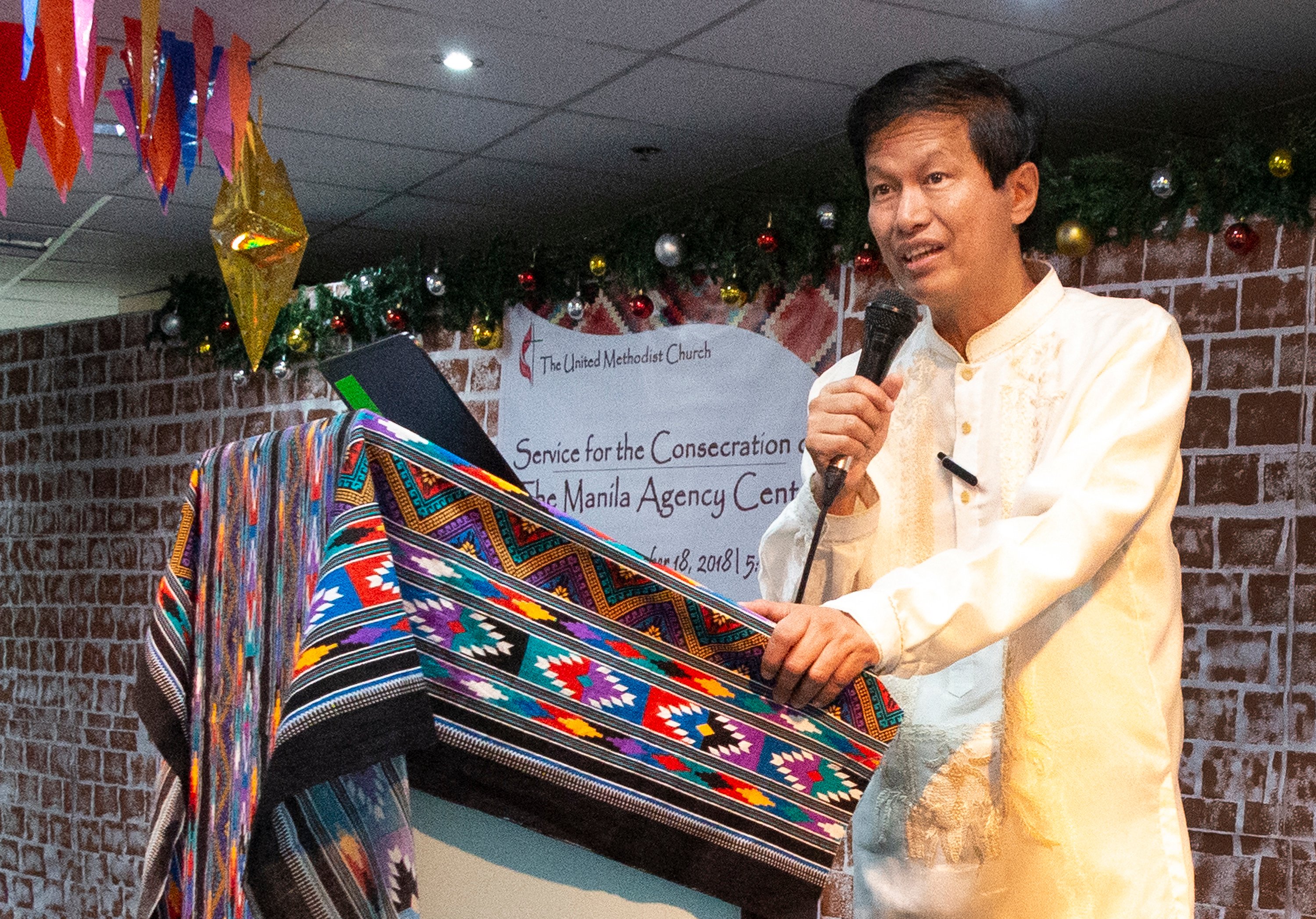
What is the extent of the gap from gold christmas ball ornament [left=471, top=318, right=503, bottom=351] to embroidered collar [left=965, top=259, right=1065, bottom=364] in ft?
11.7

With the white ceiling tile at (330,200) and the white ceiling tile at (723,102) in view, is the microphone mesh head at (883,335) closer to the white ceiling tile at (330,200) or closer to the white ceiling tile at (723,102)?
the white ceiling tile at (723,102)

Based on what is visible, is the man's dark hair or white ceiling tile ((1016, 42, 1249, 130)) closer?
the man's dark hair

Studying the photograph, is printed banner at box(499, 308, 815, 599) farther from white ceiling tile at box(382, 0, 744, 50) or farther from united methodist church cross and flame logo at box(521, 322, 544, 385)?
white ceiling tile at box(382, 0, 744, 50)

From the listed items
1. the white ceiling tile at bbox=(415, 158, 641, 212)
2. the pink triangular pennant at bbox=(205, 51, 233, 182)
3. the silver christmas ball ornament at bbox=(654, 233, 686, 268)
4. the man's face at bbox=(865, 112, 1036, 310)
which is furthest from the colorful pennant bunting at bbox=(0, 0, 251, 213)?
the man's face at bbox=(865, 112, 1036, 310)

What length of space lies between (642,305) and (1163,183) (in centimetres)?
182

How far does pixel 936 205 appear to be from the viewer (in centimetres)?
157

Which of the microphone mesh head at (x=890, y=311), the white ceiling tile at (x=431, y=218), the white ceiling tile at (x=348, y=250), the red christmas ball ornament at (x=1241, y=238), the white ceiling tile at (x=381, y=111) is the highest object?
the white ceiling tile at (x=381, y=111)

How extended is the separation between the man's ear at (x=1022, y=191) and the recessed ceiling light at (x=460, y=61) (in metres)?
2.27

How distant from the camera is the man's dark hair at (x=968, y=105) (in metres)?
1.58

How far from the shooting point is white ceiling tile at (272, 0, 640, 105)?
11.2ft

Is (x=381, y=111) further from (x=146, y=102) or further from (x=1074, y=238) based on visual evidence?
(x=1074, y=238)

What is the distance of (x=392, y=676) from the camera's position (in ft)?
3.34

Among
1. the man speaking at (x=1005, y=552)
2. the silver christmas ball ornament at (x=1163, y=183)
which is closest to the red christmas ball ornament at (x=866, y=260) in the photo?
the silver christmas ball ornament at (x=1163, y=183)

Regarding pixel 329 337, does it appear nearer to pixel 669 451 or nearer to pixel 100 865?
pixel 669 451
